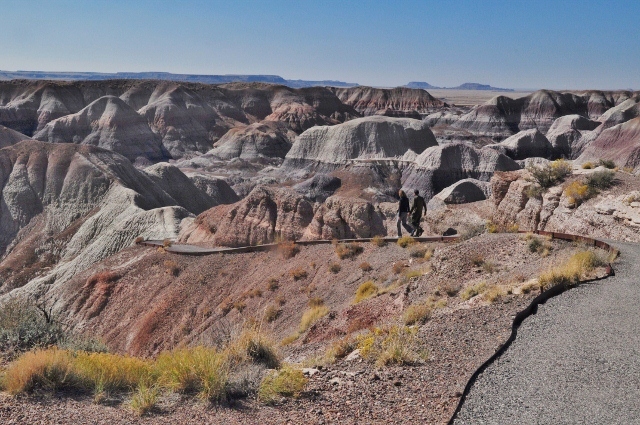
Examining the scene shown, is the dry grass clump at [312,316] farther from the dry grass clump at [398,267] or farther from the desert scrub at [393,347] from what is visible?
the desert scrub at [393,347]

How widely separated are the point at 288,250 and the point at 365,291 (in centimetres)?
698

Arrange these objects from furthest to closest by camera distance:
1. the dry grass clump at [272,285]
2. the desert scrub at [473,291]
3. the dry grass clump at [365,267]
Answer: the dry grass clump at [272,285] < the dry grass clump at [365,267] < the desert scrub at [473,291]

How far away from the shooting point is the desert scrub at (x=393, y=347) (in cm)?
827

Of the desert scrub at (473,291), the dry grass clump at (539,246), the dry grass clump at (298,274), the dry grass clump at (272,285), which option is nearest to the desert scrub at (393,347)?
the desert scrub at (473,291)

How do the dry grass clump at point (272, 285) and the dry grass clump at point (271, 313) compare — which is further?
the dry grass clump at point (272, 285)

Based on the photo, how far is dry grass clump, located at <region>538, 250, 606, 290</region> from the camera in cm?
1063

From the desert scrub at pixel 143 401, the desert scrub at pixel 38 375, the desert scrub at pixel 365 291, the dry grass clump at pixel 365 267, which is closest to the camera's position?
the desert scrub at pixel 143 401

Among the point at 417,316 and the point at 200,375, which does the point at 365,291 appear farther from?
the point at 200,375

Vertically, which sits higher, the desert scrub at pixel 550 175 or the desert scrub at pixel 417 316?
the desert scrub at pixel 550 175

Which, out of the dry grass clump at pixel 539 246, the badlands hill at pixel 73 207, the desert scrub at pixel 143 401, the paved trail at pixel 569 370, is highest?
the dry grass clump at pixel 539 246

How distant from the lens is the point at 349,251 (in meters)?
21.1

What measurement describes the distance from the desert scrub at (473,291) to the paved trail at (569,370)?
1607 mm

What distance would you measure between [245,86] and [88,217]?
99.7 m

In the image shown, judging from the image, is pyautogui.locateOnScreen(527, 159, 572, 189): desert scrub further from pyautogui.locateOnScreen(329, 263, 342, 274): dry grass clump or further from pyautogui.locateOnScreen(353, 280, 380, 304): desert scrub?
pyautogui.locateOnScreen(329, 263, 342, 274): dry grass clump
